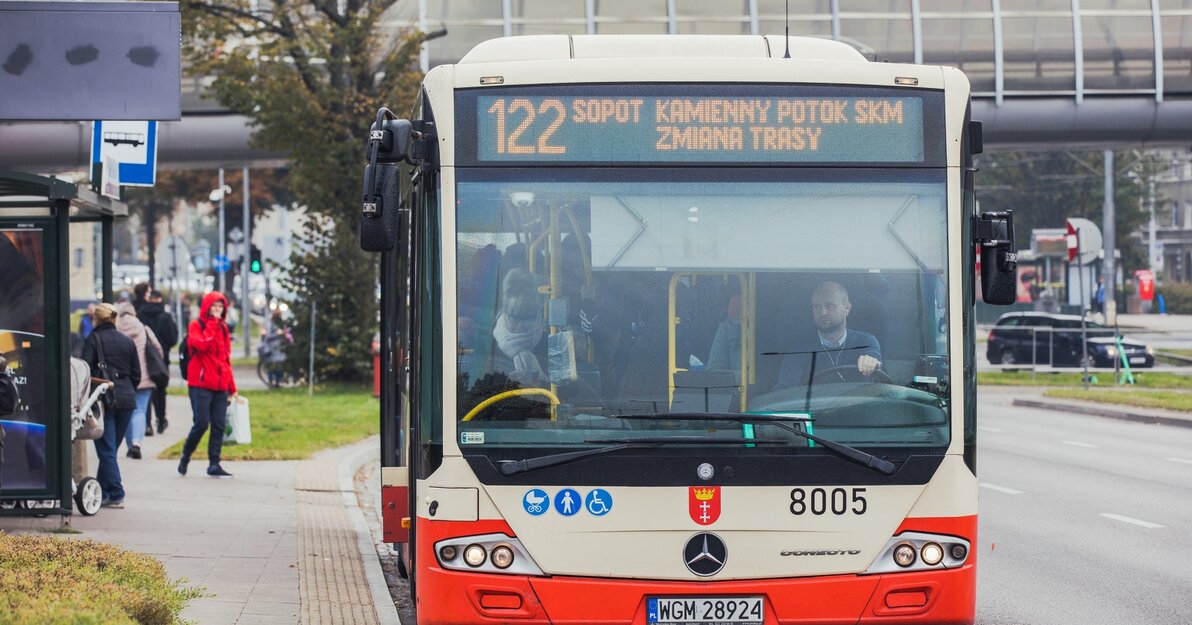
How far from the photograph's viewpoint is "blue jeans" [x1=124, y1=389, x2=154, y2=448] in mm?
Result: 16828

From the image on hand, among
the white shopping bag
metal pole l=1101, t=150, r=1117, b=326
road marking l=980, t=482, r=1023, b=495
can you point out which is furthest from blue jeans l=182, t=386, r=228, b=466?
metal pole l=1101, t=150, r=1117, b=326

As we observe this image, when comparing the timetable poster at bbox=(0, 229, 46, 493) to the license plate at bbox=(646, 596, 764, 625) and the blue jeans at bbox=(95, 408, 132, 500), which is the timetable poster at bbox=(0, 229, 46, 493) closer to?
the blue jeans at bbox=(95, 408, 132, 500)

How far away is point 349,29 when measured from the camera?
26719mm

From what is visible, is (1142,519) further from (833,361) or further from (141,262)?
(141,262)

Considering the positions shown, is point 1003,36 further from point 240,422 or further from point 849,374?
point 849,374

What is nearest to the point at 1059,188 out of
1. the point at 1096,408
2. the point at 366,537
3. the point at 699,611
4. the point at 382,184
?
the point at 1096,408

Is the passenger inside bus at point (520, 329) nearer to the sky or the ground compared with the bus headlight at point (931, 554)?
nearer to the sky

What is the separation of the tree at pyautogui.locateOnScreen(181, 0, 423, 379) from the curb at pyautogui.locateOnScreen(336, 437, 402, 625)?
9030mm

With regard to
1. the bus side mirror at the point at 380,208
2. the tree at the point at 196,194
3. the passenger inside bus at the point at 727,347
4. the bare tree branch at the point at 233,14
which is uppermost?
the bare tree branch at the point at 233,14

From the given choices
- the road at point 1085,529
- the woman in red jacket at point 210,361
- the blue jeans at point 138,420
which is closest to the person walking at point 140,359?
the blue jeans at point 138,420

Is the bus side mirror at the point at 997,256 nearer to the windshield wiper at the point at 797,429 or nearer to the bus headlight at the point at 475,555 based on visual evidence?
the windshield wiper at the point at 797,429

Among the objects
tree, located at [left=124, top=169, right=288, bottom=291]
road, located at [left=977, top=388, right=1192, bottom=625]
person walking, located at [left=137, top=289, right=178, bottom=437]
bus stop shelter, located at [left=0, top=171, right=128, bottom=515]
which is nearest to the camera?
road, located at [left=977, top=388, right=1192, bottom=625]

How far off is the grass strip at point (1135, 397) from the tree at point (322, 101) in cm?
1263

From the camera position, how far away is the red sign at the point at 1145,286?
214 feet
